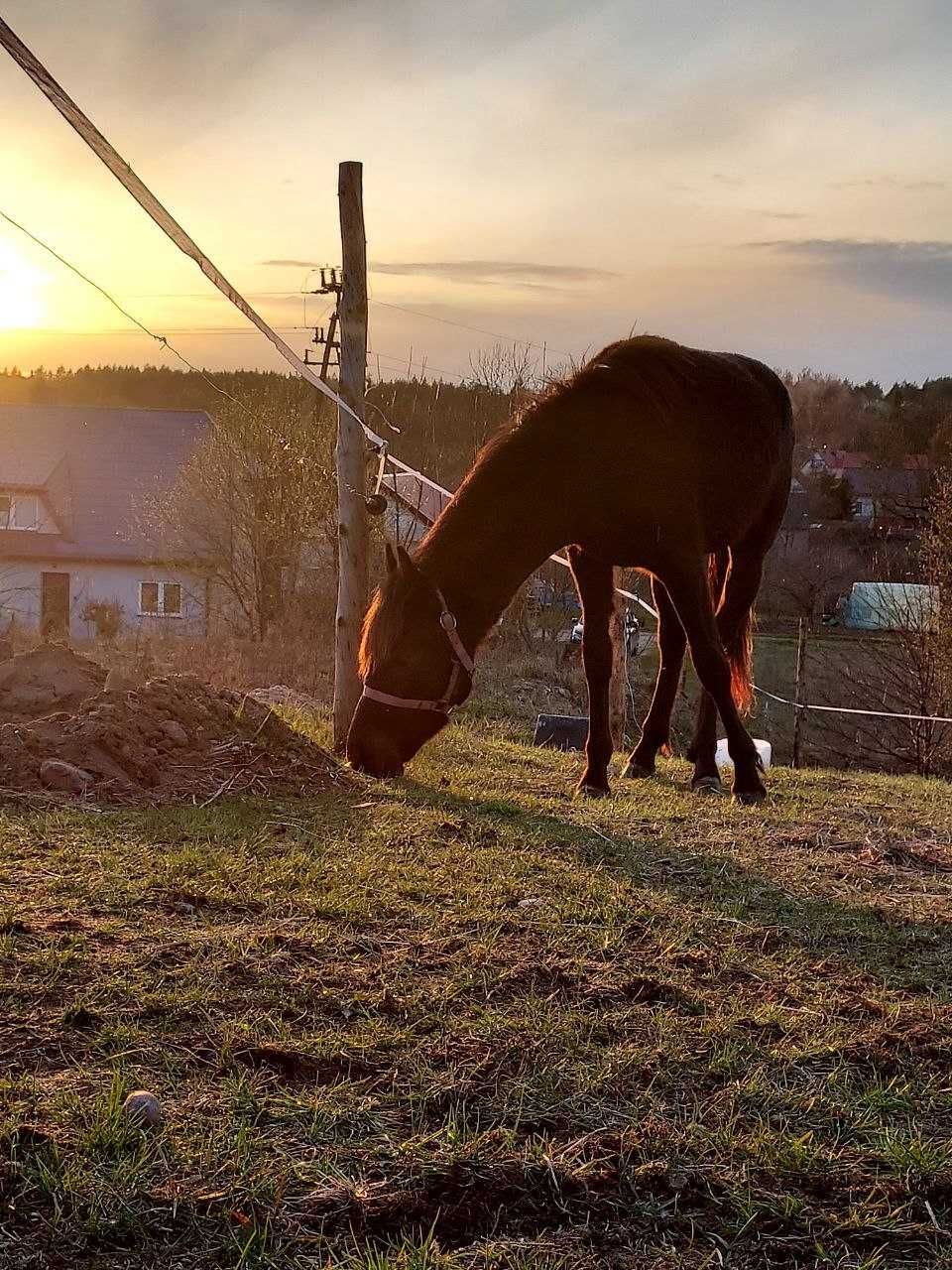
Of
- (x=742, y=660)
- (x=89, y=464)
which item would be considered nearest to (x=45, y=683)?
(x=742, y=660)

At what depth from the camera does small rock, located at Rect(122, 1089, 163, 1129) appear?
225cm

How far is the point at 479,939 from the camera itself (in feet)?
11.7

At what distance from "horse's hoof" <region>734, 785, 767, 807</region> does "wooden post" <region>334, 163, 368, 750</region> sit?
2.54 m

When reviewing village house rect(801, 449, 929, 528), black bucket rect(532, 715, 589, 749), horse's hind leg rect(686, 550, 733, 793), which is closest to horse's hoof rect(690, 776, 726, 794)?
horse's hind leg rect(686, 550, 733, 793)

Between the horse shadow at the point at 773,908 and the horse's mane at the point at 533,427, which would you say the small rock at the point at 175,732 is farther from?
the horse shadow at the point at 773,908

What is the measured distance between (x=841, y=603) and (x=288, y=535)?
69.2 ft

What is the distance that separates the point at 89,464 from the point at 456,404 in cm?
2035

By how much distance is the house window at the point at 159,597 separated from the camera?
33969mm

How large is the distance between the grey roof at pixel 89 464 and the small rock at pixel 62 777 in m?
29.5

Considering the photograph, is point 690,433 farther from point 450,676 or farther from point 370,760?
point 370,760

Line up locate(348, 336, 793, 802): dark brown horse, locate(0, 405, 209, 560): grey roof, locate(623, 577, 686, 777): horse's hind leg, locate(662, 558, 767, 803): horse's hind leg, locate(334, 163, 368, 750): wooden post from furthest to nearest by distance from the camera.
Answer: locate(0, 405, 209, 560): grey roof < locate(334, 163, 368, 750): wooden post < locate(623, 577, 686, 777): horse's hind leg < locate(662, 558, 767, 803): horse's hind leg < locate(348, 336, 793, 802): dark brown horse

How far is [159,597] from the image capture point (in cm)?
3531

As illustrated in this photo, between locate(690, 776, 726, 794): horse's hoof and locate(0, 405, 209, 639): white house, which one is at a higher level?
locate(0, 405, 209, 639): white house

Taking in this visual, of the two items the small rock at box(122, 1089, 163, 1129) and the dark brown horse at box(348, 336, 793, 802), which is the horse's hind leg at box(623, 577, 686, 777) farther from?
the small rock at box(122, 1089, 163, 1129)
